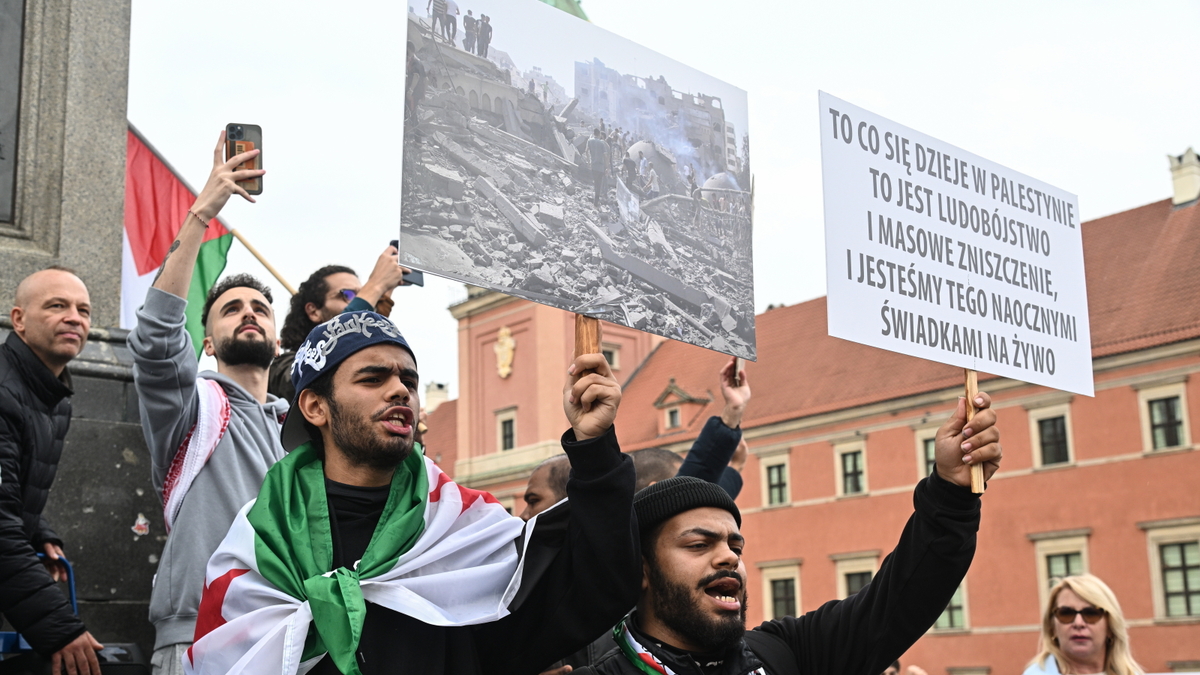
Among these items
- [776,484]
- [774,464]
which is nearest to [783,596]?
[776,484]

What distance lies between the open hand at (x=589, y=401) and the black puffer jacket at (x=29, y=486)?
1587 mm

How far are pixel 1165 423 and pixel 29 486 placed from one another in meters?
27.3

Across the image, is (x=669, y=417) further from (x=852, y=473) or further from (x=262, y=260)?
(x=262, y=260)

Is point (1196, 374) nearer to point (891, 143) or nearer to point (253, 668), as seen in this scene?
point (891, 143)

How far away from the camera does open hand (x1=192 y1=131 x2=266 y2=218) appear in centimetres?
325

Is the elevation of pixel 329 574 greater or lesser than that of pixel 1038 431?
lesser

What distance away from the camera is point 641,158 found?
9.55 ft

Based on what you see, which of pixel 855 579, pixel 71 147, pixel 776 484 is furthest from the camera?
pixel 776 484

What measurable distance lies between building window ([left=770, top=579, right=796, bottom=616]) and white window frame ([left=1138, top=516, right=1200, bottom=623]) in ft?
32.2

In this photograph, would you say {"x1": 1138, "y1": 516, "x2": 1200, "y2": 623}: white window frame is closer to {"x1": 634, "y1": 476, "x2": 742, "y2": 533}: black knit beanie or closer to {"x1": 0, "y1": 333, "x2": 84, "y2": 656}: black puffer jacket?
{"x1": 634, "y1": 476, "x2": 742, "y2": 533}: black knit beanie

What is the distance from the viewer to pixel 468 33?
264 cm

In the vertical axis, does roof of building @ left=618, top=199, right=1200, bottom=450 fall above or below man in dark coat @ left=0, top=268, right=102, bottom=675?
above

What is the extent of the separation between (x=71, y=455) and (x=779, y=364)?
34.1 meters

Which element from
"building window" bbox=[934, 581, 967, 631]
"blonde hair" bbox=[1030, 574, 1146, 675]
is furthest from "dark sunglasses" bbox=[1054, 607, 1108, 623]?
"building window" bbox=[934, 581, 967, 631]
